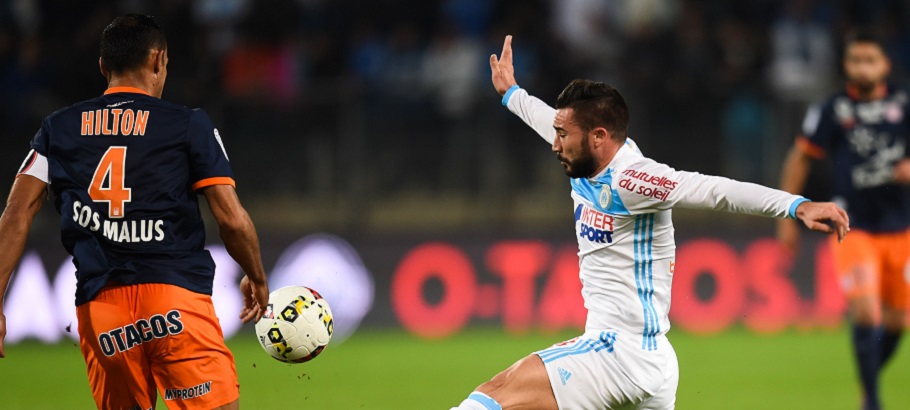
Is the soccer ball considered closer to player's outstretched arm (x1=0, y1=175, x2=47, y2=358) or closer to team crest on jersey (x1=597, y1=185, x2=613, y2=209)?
player's outstretched arm (x1=0, y1=175, x2=47, y2=358)

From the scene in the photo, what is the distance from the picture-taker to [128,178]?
5059mm

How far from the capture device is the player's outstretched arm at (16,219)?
16.8 ft

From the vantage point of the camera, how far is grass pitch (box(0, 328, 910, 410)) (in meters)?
9.20

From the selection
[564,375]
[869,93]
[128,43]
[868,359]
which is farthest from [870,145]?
[128,43]

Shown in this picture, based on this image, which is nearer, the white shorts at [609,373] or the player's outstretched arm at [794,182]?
the white shorts at [609,373]

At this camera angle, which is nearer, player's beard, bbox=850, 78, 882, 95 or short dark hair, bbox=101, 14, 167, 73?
short dark hair, bbox=101, 14, 167, 73

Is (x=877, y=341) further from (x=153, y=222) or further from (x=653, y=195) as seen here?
(x=153, y=222)

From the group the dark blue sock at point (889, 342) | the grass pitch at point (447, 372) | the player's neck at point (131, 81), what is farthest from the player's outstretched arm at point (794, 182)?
the player's neck at point (131, 81)

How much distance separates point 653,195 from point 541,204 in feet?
26.9

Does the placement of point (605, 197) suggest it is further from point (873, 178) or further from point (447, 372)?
point (447, 372)

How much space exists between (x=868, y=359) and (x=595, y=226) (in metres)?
3.68

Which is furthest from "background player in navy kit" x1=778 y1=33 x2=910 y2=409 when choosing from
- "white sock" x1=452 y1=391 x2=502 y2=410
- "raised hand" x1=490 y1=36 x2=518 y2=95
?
"white sock" x1=452 y1=391 x2=502 y2=410

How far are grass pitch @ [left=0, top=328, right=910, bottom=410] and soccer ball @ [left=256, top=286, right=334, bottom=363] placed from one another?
3.18m

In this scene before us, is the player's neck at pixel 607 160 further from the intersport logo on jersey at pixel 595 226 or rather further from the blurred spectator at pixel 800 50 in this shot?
the blurred spectator at pixel 800 50
